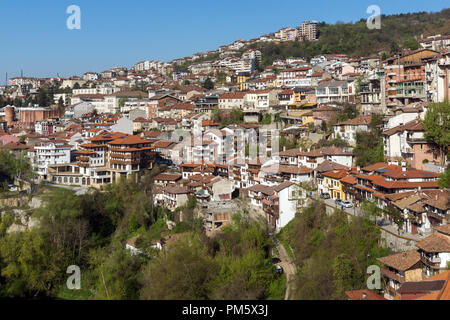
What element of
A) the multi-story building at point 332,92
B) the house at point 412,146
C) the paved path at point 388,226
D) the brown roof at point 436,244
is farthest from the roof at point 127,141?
the brown roof at point 436,244

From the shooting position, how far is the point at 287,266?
13.7m

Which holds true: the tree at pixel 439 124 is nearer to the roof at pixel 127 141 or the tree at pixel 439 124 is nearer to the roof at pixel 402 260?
the roof at pixel 402 260

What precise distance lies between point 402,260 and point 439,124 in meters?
5.80

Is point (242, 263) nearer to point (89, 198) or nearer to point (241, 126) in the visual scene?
point (89, 198)

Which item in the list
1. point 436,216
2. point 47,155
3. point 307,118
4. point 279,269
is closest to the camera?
point 436,216

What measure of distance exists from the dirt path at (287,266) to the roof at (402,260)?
2.65 meters

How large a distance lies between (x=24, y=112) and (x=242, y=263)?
123 ft

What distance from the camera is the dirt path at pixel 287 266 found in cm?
1237

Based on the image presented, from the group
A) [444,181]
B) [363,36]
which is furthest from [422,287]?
[363,36]

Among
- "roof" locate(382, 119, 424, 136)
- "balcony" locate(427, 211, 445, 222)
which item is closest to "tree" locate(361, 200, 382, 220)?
"balcony" locate(427, 211, 445, 222)

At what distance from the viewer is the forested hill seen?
42438mm

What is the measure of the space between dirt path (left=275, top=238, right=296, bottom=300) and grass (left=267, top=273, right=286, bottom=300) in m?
0.11

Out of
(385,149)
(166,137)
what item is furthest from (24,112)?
(385,149)

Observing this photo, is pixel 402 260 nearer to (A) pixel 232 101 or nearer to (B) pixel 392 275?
(B) pixel 392 275
